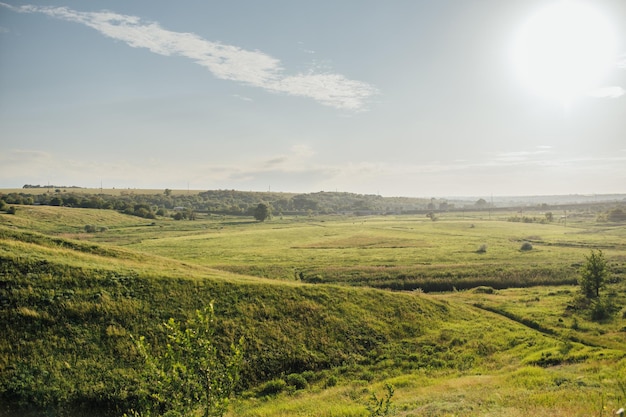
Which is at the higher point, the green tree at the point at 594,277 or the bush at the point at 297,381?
the green tree at the point at 594,277

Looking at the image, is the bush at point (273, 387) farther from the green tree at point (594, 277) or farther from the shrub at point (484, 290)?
the green tree at point (594, 277)

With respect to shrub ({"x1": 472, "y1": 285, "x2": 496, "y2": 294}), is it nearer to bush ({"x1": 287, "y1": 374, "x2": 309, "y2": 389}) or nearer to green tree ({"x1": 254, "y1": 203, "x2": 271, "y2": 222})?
bush ({"x1": 287, "y1": 374, "x2": 309, "y2": 389})

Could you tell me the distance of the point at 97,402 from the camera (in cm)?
2056

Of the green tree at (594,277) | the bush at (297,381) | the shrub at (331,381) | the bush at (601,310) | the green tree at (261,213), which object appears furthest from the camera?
the green tree at (261,213)

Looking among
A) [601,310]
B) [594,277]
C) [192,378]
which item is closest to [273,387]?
[192,378]

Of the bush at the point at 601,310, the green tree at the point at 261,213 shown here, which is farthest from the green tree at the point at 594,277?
the green tree at the point at 261,213

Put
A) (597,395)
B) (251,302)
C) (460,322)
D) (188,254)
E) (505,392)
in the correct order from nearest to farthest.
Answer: (597,395)
(505,392)
(251,302)
(460,322)
(188,254)

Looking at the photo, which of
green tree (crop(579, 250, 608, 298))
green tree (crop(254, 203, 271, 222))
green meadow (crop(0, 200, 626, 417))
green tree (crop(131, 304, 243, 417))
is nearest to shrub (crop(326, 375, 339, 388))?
green meadow (crop(0, 200, 626, 417))

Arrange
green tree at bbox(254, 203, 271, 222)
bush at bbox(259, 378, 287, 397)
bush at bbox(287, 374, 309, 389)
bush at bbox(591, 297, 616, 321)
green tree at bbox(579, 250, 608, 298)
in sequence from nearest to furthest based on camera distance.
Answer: bush at bbox(259, 378, 287, 397)
bush at bbox(287, 374, 309, 389)
bush at bbox(591, 297, 616, 321)
green tree at bbox(579, 250, 608, 298)
green tree at bbox(254, 203, 271, 222)

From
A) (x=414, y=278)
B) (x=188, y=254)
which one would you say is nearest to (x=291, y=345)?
(x=414, y=278)

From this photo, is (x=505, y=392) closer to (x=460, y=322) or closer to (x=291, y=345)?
(x=291, y=345)

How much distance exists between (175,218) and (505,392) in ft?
592

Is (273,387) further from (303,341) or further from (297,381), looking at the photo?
(303,341)

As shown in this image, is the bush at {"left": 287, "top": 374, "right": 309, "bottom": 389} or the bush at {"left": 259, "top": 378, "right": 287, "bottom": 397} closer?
the bush at {"left": 259, "top": 378, "right": 287, "bottom": 397}
